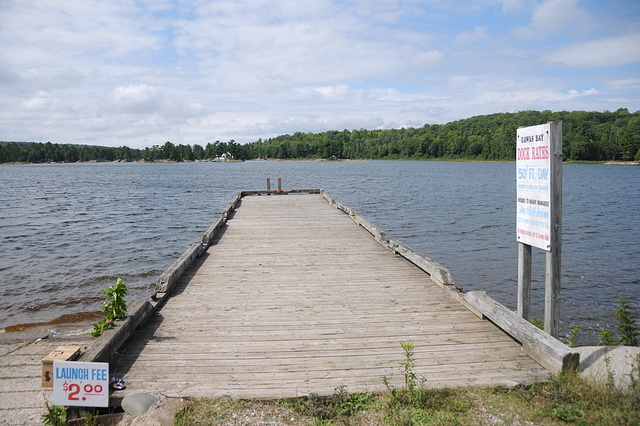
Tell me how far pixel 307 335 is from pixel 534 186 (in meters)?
2.96

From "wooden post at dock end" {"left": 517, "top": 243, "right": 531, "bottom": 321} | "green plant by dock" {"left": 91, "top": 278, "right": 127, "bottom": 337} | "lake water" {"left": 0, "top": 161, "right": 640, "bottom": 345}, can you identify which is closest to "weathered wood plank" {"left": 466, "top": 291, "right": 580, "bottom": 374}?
"wooden post at dock end" {"left": 517, "top": 243, "right": 531, "bottom": 321}

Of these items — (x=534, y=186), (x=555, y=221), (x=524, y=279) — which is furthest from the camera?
(x=524, y=279)

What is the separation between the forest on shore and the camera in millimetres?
95750

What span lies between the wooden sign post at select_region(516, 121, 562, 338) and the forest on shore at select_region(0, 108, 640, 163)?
52696 millimetres

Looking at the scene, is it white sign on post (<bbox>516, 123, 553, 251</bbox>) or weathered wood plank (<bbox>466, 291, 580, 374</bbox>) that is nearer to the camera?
→ weathered wood plank (<bbox>466, 291, 580, 374</bbox>)

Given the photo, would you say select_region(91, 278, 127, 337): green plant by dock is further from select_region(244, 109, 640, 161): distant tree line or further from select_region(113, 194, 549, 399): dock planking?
select_region(244, 109, 640, 161): distant tree line

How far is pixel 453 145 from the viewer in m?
139

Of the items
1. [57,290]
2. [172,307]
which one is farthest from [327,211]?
[172,307]

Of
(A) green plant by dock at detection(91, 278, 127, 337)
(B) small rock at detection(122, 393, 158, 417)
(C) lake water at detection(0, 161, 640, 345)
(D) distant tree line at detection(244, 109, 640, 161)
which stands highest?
(D) distant tree line at detection(244, 109, 640, 161)

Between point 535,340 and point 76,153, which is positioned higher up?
point 76,153

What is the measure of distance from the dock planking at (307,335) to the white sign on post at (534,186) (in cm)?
117

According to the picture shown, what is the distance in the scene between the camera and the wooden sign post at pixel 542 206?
3.97 m

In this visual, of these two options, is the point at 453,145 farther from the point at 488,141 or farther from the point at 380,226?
the point at 380,226

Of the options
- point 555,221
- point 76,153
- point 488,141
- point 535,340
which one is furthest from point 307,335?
point 76,153
